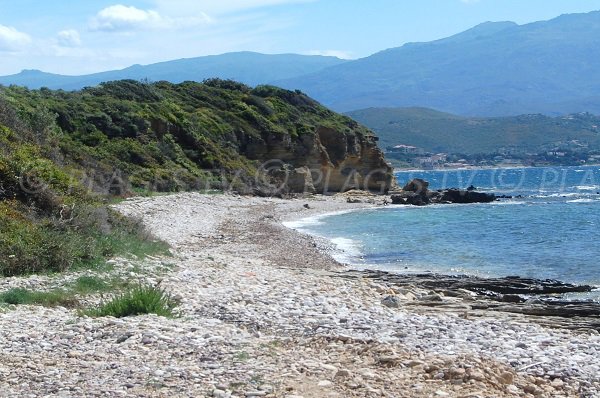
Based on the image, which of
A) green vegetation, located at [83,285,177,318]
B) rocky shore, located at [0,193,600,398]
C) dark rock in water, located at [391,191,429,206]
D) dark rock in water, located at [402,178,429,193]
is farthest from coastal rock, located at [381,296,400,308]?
dark rock in water, located at [402,178,429,193]

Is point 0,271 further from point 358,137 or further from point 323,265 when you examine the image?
point 358,137

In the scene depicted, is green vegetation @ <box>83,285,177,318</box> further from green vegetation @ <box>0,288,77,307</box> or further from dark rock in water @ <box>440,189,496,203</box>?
dark rock in water @ <box>440,189,496,203</box>

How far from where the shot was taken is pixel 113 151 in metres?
41.8

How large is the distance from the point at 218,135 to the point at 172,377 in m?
49.5

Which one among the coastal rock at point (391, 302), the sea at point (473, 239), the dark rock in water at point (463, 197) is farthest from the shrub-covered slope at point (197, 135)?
the coastal rock at point (391, 302)

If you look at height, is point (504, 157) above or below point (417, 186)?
below

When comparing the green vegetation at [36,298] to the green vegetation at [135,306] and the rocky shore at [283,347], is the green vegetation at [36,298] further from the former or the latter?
the green vegetation at [135,306]

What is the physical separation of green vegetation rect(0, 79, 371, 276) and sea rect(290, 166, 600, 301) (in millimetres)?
8841

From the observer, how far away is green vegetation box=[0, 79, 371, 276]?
1541 centimetres

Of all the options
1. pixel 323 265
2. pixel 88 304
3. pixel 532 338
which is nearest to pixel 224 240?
pixel 323 265

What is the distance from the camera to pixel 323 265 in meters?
21.6

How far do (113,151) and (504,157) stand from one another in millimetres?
137304

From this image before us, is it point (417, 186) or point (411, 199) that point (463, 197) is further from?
point (411, 199)

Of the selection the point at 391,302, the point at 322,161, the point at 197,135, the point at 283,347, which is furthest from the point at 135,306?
the point at 322,161
